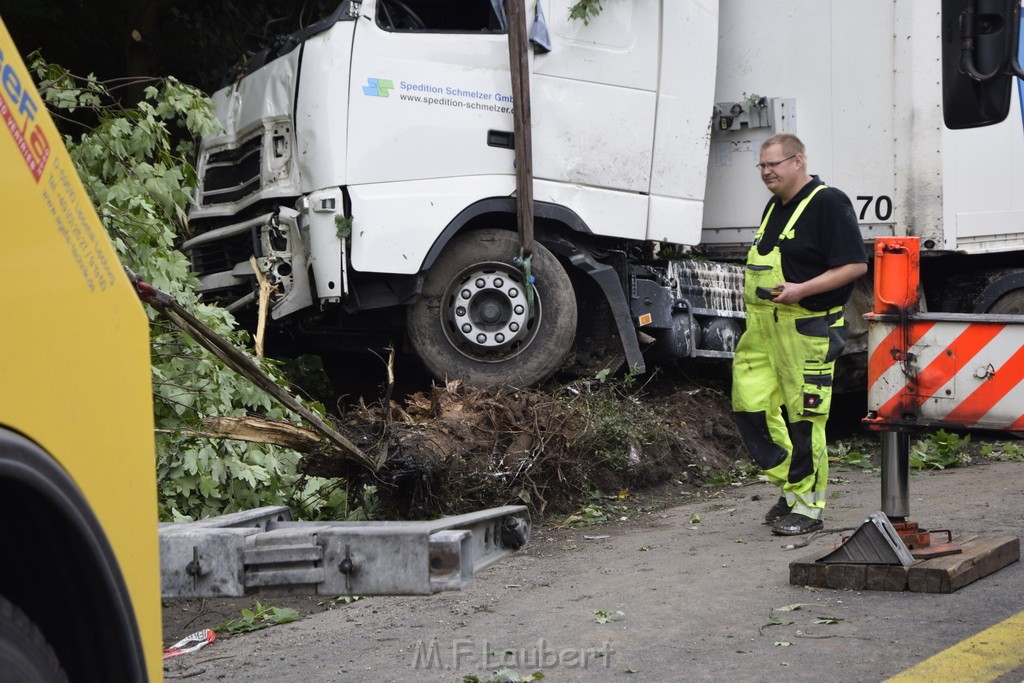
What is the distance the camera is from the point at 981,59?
12.7ft

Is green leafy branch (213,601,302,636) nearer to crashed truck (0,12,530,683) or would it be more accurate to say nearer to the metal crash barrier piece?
the metal crash barrier piece

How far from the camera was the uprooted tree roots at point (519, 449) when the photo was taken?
557 centimetres

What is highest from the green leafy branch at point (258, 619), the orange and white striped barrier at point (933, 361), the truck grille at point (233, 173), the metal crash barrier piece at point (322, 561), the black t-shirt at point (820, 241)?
the truck grille at point (233, 173)

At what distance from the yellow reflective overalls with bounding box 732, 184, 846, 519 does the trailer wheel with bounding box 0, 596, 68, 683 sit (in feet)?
13.2

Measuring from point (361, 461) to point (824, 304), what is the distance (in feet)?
7.06

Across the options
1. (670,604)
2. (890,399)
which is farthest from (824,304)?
(670,604)

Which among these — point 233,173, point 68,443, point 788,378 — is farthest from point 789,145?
point 68,443

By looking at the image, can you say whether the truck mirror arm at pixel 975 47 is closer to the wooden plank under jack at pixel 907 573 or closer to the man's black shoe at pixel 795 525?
the wooden plank under jack at pixel 907 573

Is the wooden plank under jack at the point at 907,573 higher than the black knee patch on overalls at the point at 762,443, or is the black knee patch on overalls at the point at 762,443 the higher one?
the black knee patch on overalls at the point at 762,443

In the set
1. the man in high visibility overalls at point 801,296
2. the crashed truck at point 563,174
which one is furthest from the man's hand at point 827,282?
the crashed truck at point 563,174

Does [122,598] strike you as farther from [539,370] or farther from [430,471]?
[539,370]

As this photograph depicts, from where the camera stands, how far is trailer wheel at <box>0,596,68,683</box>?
1.67m

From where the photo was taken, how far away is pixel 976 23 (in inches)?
152

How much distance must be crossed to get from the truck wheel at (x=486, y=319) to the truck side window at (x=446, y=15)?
1.22 m
